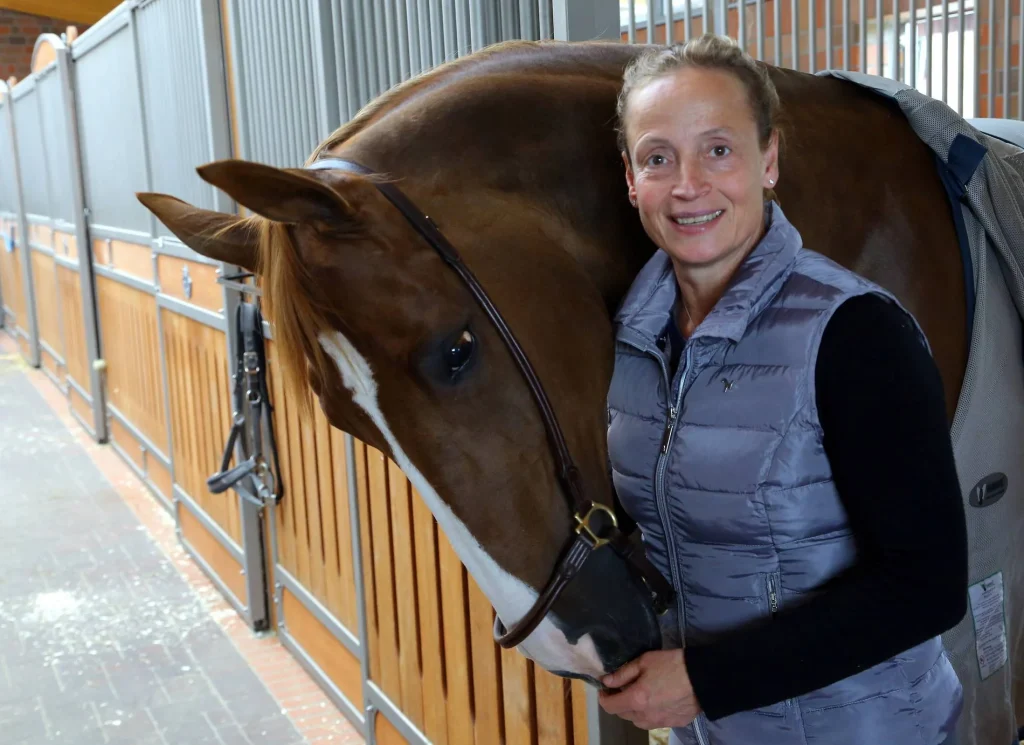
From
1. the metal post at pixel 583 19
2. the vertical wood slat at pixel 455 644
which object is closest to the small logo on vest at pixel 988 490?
the metal post at pixel 583 19

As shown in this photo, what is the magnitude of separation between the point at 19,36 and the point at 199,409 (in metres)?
9.64

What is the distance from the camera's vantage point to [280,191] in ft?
2.96

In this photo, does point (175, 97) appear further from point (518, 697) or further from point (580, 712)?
point (580, 712)

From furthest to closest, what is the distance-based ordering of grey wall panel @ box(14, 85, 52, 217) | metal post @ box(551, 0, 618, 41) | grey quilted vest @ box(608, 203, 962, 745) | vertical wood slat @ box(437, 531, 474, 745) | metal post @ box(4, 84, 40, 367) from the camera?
1. metal post @ box(4, 84, 40, 367)
2. grey wall panel @ box(14, 85, 52, 217)
3. vertical wood slat @ box(437, 531, 474, 745)
4. metal post @ box(551, 0, 618, 41)
5. grey quilted vest @ box(608, 203, 962, 745)

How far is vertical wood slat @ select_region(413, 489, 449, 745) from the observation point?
231 cm

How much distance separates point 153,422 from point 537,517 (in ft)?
14.9

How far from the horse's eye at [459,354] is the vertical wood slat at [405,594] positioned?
4.60 ft

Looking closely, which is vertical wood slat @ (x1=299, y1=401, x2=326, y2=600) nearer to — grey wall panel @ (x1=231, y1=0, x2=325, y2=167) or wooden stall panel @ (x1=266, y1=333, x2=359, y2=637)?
wooden stall panel @ (x1=266, y1=333, x2=359, y2=637)

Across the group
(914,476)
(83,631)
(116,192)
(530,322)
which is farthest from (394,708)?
(116,192)

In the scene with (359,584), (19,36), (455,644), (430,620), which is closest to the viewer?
(455,644)

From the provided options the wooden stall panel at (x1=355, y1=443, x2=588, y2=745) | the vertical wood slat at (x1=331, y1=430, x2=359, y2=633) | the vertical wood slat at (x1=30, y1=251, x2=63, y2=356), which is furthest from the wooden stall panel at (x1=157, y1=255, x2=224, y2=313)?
the vertical wood slat at (x1=30, y1=251, x2=63, y2=356)

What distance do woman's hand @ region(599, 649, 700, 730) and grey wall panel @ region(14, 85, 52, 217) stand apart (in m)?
7.80

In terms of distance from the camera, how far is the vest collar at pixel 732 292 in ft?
3.21

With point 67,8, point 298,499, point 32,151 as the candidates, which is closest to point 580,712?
point 298,499
